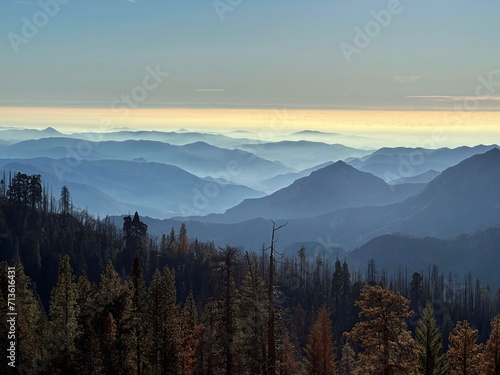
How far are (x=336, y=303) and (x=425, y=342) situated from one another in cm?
12010

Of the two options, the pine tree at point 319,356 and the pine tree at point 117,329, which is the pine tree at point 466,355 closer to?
the pine tree at point 319,356

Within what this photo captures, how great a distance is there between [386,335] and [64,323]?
3352 centimetres

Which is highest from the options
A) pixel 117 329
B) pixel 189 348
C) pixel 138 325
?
pixel 138 325

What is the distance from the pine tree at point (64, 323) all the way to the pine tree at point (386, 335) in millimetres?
29220

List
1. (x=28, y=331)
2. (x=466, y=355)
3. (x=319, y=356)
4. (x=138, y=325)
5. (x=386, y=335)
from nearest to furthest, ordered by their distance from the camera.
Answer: (x=386, y=335)
(x=466, y=355)
(x=28, y=331)
(x=138, y=325)
(x=319, y=356)

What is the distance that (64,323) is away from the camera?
6103 centimetres

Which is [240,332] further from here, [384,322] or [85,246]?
[85,246]

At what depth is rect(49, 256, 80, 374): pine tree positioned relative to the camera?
58.7 meters

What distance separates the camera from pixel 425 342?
53.9 meters

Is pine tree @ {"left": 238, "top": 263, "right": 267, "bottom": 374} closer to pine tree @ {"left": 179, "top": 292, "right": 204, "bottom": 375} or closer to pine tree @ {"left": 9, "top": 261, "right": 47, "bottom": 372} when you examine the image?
pine tree @ {"left": 179, "top": 292, "right": 204, "bottom": 375}

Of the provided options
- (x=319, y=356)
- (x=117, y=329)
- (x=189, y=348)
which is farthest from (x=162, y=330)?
(x=319, y=356)

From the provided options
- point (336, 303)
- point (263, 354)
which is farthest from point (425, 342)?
point (336, 303)

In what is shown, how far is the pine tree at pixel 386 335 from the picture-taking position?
135 feet

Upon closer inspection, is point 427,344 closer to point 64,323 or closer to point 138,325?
point 138,325
